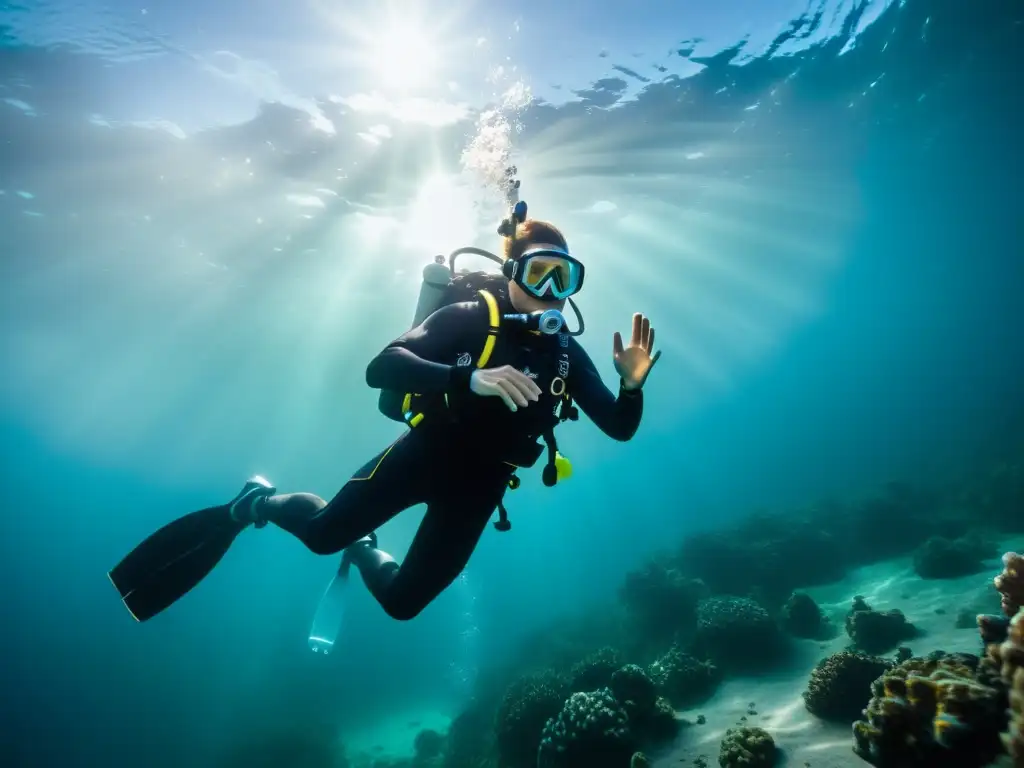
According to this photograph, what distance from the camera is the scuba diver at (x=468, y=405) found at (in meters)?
3.25

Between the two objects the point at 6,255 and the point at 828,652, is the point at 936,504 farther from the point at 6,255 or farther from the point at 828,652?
the point at 6,255

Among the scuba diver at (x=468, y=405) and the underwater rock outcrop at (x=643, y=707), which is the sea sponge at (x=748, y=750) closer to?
the underwater rock outcrop at (x=643, y=707)

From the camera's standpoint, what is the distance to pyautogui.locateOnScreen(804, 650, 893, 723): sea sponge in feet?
18.7

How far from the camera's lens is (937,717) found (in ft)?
10.5

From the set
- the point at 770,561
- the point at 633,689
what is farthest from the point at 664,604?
the point at 633,689

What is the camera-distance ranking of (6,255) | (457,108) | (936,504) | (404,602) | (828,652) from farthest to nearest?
(6,255), (936,504), (457,108), (828,652), (404,602)

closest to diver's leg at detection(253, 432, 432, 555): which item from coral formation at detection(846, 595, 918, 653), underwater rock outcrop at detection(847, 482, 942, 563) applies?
coral formation at detection(846, 595, 918, 653)

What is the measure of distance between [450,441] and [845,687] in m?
6.09

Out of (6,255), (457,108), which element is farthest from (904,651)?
(6,255)

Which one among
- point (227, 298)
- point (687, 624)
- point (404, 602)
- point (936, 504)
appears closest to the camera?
point (404, 602)

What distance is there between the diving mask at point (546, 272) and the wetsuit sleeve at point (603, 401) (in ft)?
2.36

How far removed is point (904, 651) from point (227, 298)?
1261 inches

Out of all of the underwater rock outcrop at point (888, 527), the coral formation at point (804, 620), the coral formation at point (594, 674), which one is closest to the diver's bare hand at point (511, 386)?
the coral formation at point (594, 674)

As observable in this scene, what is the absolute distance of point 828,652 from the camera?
28.1 ft
